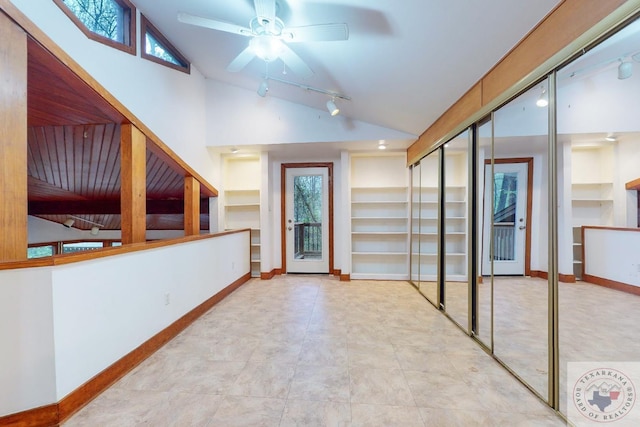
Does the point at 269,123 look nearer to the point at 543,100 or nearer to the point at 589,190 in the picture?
the point at 543,100

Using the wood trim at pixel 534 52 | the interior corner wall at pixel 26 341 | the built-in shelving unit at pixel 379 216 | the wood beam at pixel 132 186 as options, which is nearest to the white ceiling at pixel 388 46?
the wood trim at pixel 534 52

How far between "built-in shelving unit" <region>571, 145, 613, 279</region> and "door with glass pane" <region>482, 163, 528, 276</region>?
1.26 feet

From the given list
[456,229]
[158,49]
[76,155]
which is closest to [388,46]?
[456,229]

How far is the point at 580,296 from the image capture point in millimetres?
1527

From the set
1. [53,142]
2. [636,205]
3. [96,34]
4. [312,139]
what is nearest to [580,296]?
[636,205]

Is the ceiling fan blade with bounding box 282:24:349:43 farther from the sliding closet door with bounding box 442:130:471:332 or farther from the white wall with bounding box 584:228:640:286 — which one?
the white wall with bounding box 584:228:640:286

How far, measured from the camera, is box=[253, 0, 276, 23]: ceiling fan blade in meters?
1.67

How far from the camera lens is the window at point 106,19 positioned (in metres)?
2.12

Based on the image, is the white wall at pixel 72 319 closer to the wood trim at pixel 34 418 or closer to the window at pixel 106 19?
the wood trim at pixel 34 418

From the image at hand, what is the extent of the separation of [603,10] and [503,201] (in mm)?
1289

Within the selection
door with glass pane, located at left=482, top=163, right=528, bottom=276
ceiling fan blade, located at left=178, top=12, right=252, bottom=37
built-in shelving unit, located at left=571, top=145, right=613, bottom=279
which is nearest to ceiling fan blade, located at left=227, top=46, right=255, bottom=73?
ceiling fan blade, located at left=178, top=12, right=252, bottom=37

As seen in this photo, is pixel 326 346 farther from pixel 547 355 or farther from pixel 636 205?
pixel 636 205

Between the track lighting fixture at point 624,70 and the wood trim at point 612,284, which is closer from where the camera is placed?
the track lighting fixture at point 624,70

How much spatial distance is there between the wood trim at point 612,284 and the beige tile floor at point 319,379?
0.77 metres
